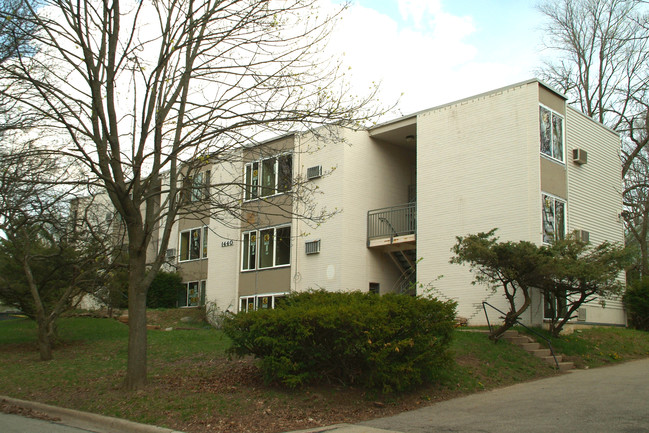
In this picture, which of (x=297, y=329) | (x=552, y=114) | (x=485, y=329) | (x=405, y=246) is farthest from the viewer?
(x=405, y=246)

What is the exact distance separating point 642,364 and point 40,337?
46.5 ft

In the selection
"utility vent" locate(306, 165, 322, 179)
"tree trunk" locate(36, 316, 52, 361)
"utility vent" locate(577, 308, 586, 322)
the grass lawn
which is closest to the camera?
the grass lawn

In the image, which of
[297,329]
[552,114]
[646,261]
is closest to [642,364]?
[552,114]

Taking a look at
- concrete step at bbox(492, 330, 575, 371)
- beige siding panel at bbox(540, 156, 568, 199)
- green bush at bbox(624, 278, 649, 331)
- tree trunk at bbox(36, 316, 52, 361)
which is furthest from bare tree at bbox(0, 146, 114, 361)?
green bush at bbox(624, 278, 649, 331)

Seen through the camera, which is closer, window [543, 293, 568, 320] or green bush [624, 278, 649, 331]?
window [543, 293, 568, 320]

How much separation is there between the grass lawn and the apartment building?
2.64m

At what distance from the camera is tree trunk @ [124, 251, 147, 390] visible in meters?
10.0

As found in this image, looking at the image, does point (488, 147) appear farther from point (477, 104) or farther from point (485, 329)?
point (485, 329)

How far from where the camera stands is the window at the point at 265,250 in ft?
75.6

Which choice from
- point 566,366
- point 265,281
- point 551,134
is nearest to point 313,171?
point 265,281

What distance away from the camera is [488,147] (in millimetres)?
18500

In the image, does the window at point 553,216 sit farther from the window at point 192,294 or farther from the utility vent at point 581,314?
the window at point 192,294

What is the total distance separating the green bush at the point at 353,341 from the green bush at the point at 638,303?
12.3 meters

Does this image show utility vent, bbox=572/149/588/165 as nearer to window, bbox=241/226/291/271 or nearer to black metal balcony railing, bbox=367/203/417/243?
black metal balcony railing, bbox=367/203/417/243
